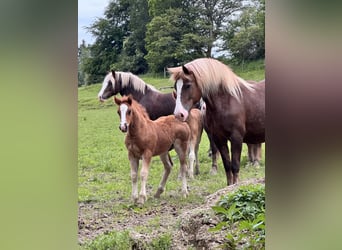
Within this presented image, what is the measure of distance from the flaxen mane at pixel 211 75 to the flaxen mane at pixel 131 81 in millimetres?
166

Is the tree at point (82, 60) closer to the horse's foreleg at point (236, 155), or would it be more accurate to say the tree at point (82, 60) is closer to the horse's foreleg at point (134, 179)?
the horse's foreleg at point (134, 179)

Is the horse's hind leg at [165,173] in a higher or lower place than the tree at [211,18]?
lower

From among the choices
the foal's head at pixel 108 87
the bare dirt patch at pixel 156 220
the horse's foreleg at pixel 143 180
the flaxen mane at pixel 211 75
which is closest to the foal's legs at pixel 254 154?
the bare dirt patch at pixel 156 220

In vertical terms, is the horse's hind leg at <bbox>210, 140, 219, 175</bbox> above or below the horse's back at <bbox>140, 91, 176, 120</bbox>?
below

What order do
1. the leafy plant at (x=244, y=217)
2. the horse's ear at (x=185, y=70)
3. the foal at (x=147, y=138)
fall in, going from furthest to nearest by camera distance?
the foal at (x=147, y=138), the horse's ear at (x=185, y=70), the leafy plant at (x=244, y=217)

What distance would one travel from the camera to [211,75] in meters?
2.07

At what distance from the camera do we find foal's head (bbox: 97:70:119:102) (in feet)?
7.10

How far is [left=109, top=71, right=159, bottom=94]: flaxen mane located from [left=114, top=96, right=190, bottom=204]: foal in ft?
0.22

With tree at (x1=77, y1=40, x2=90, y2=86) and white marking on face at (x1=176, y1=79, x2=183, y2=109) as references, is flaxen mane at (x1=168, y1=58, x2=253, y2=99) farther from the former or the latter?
tree at (x1=77, y1=40, x2=90, y2=86)

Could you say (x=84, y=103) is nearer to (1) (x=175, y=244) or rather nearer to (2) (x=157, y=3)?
(2) (x=157, y=3)

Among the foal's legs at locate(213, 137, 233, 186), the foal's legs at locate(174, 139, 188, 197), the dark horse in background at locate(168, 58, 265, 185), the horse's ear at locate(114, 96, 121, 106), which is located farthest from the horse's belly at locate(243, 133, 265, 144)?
the horse's ear at locate(114, 96, 121, 106)

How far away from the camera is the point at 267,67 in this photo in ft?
5.48

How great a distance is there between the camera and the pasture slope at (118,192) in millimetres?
2111

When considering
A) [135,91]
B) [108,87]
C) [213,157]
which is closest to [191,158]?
[213,157]
